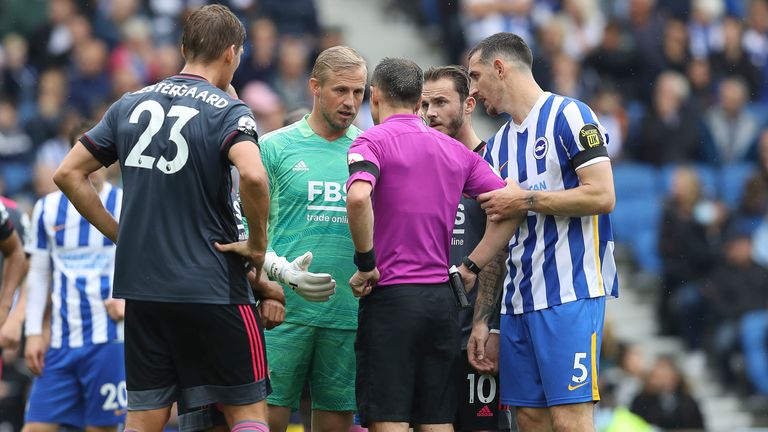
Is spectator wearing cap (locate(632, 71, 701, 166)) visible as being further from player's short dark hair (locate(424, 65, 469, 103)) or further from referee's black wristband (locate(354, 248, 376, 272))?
referee's black wristband (locate(354, 248, 376, 272))

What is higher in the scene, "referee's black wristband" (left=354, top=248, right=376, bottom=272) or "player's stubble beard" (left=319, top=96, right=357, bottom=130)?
"player's stubble beard" (left=319, top=96, right=357, bottom=130)

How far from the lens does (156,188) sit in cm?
599

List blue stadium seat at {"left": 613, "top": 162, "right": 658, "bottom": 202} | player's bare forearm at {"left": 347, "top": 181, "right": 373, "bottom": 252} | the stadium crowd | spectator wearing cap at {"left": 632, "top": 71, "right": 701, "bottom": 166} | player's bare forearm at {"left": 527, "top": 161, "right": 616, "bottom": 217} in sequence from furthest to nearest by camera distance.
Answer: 1. spectator wearing cap at {"left": 632, "top": 71, "right": 701, "bottom": 166}
2. blue stadium seat at {"left": 613, "top": 162, "right": 658, "bottom": 202}
3. the stadium crowd
4. player's bare forearm at {"left": 527, "top": 161, "right": 616, "bottom": 217}
5. player's bare forearm at {"left": 347, "top": 181, "right": 373, "bottom": 252}

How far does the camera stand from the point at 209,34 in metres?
6.17

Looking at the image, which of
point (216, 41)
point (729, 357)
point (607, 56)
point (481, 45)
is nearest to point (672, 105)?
point (607, 56)

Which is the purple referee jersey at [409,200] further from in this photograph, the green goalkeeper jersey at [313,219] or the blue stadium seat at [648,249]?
the blue stadium seat at [648,249]

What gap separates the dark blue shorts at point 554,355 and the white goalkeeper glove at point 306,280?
1.11m

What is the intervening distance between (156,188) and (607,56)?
1215cm

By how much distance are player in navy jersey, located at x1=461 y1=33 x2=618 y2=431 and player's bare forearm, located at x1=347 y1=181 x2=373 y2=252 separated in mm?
804

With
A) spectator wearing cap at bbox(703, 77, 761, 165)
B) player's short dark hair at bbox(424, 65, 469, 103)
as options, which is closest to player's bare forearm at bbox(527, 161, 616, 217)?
player's short dark hair at bbox(424, 65, 469, 103)

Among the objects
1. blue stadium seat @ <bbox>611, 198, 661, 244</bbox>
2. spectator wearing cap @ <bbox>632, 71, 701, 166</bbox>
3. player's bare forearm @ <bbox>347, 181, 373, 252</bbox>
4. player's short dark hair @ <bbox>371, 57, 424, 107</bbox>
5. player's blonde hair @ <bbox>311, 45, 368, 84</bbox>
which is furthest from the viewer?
spectator wearing cap @ <bbox>632, 71, 701, 166</bbox>

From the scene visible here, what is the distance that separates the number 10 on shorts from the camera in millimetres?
7145

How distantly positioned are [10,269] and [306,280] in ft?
7.34

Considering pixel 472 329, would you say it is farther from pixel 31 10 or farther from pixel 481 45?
pixel 31 10
